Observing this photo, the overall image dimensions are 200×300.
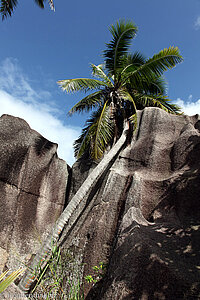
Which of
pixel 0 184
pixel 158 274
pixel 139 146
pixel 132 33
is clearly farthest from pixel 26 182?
pixel 132 33

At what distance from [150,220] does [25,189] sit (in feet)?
17.8

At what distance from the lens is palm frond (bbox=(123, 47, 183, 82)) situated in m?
9.75

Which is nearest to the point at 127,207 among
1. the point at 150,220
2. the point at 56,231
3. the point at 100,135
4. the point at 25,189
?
the point at 150,220

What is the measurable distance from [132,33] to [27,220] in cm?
1036

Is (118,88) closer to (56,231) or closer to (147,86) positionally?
(147,86)

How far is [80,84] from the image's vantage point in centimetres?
1045

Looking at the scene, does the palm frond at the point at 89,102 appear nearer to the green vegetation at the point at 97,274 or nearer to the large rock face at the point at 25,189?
the large rock face at the point at 25,189

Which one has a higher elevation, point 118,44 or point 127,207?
point 118,44

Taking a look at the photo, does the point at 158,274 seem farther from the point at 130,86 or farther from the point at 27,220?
the point at 130,86

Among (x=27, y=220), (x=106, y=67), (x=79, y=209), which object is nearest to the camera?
(x=79, y=209)

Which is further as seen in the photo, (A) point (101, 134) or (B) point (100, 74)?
(B) point (100, 74)

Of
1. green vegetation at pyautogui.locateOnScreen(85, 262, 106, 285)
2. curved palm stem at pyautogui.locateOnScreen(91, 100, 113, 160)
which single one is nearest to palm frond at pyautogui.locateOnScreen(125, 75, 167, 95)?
curved palm stem at pyautogui.locateOnScreen(91, 100, 113, 160)

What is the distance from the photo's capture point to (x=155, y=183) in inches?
251

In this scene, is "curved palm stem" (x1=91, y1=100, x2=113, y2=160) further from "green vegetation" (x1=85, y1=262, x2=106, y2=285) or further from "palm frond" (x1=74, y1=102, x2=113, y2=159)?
"green vegetation" (x1=85, y1=262, x2=106, y2=285)
